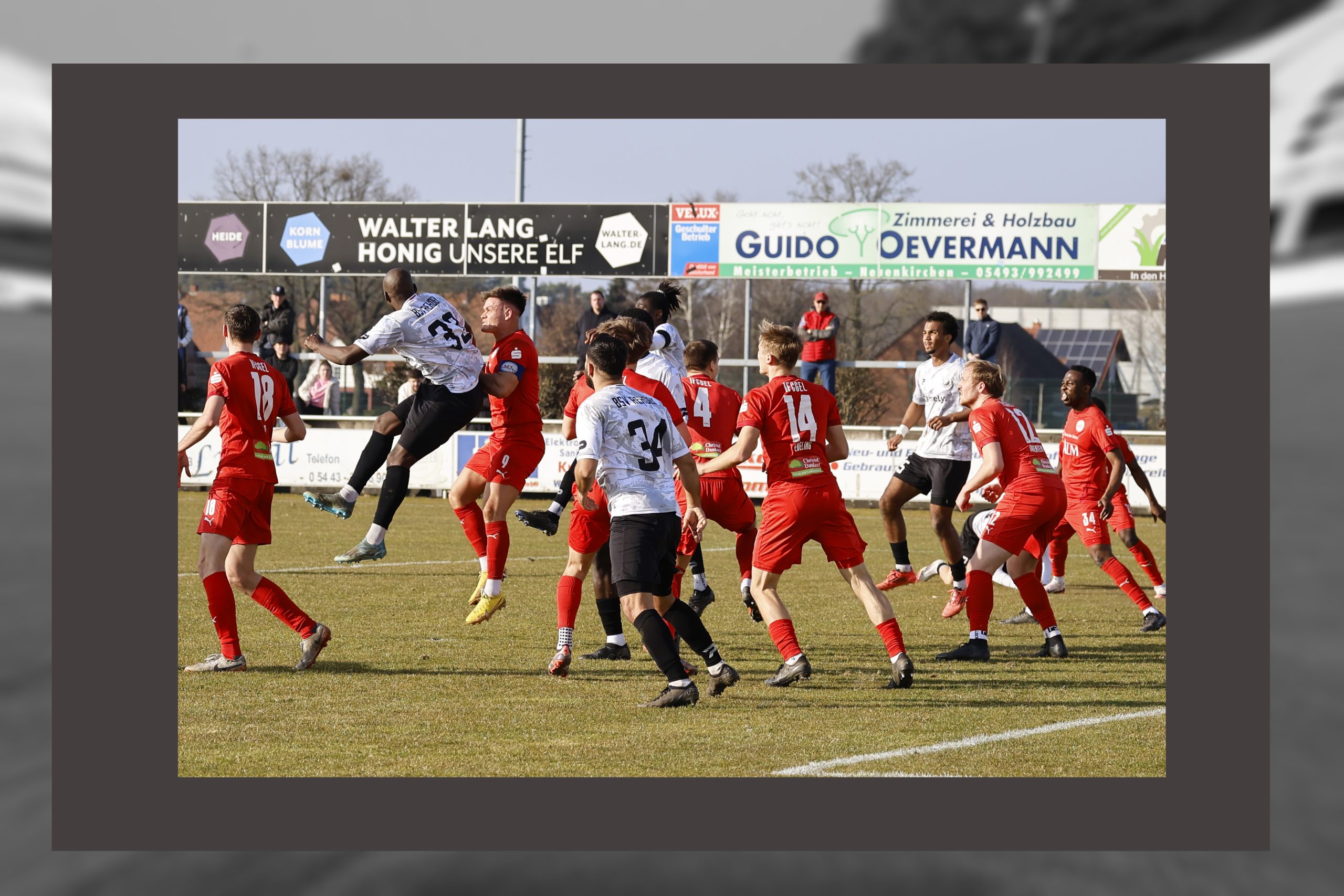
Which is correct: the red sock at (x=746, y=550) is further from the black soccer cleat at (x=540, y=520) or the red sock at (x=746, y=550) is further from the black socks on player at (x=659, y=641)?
the black socks on player at (x=659, y=641)

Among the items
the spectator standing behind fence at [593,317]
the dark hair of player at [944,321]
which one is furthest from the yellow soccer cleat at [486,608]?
the spectator standing behind fence at [593,317]

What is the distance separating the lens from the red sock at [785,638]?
7.07m

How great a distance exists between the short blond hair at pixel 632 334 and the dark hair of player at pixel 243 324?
1.92 metres

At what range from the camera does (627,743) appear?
571 centimetres

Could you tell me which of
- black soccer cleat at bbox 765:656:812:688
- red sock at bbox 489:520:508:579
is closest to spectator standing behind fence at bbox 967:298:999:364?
red sock at bbox 489:520:508:579

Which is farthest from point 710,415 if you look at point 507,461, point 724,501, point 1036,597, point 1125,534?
point 1125,534

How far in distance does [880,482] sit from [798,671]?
583 inches

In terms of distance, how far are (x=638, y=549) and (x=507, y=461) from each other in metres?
2.81

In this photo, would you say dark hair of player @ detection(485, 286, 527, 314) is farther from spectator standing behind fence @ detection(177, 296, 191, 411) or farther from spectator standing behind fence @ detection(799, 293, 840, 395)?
spectator standing behind fence @ detection(799, 293, 840, 395)

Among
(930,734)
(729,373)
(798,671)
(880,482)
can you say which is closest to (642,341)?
(798,671)

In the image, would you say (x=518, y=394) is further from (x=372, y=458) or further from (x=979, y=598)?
(x=979, y=598)

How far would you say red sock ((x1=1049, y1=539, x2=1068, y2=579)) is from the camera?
11906 mm

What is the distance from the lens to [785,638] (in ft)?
23.3

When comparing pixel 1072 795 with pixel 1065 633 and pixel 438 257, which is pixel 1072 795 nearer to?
pixel 1065 633
